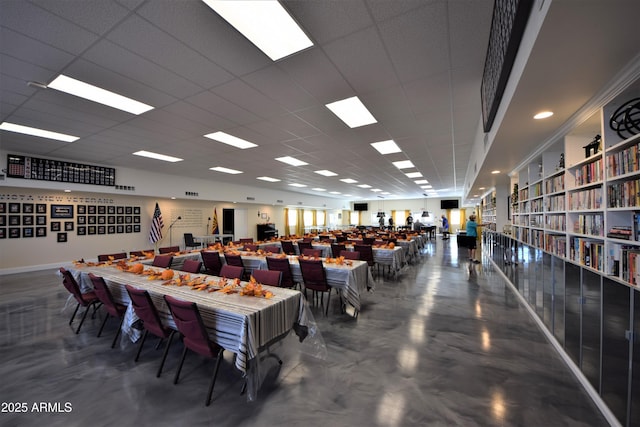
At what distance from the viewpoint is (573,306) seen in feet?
8.39

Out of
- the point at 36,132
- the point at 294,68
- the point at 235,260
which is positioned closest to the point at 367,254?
the point at 235,260

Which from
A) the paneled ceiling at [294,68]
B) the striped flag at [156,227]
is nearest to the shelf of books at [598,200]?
the paneled ceiling at [294,68]

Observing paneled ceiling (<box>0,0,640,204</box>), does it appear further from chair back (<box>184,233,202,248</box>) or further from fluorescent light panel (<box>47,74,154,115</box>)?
chair back (<box>184,233,202,248</box>)

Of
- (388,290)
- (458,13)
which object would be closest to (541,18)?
(458,13)

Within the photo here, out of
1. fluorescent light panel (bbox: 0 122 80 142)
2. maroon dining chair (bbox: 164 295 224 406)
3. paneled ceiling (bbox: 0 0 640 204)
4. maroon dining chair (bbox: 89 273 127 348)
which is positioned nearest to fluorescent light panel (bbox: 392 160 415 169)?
paneled ceiling (bbox: 0 0 640 204)

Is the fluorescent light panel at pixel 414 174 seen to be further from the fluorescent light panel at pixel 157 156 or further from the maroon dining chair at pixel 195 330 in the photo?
the maroon dining chair at pixel 195 330

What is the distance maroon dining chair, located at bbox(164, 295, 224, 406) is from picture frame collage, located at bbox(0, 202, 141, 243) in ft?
28.2

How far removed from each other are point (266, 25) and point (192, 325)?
8.84ft

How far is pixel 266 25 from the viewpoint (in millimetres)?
2234

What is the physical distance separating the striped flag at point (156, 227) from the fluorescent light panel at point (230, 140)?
5860 millimetres

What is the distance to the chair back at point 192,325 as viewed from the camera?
2.03 m

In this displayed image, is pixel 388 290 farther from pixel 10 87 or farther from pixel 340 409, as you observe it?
pixel 10 87

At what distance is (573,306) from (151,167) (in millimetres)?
10155

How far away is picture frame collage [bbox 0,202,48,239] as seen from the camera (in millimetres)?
6770
